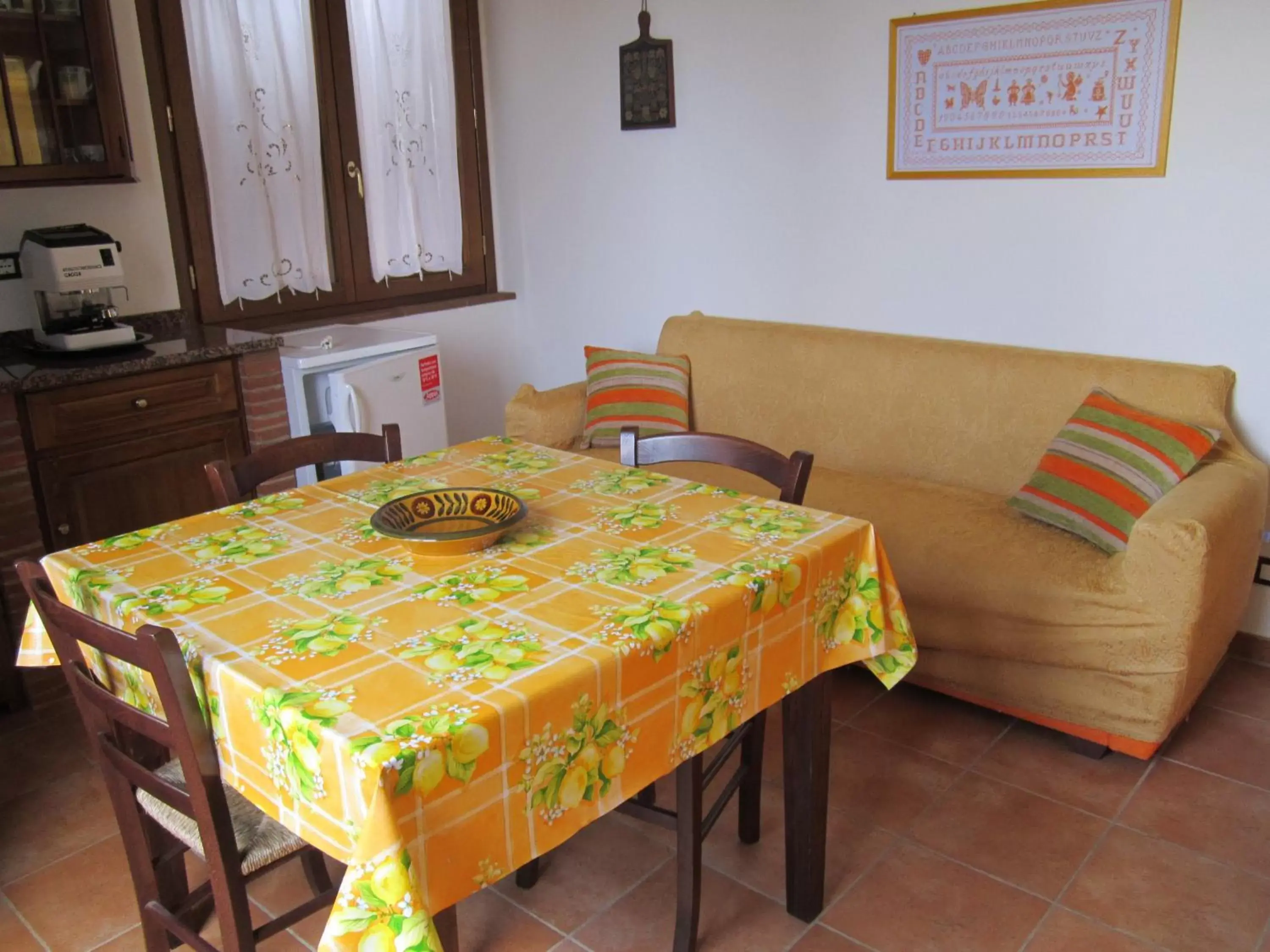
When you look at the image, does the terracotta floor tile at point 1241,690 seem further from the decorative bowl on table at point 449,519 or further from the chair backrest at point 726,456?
the decorative bowl on table at point 449,519

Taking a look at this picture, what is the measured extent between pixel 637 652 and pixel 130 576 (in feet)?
2.74

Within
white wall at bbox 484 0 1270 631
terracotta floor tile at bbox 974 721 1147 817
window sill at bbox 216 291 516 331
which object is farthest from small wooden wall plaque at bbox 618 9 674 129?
terracotta floor tile at bbox 974 721 1147 817

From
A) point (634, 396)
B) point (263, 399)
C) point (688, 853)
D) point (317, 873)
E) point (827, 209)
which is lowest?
point (317, 873)

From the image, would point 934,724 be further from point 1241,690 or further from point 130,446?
point 130,446

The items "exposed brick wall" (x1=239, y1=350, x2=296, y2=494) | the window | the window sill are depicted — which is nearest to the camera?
"exposed brick wall" (x1=239, y1=350, x2=296, y2=494)

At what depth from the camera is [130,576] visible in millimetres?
1639

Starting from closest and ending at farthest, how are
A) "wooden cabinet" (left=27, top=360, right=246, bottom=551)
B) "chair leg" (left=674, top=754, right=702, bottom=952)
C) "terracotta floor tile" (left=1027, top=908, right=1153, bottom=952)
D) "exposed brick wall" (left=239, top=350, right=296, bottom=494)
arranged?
"chair leg" (left=674, top=754, right=702, bottom=952) → "terracotta floor tile" (left=1027, top=908, right=1153, bottom=952) → "wooden cabinet" (left=27, top=360, right=246, bottom=551) → "exposed brick wall" (left=239, top=350, right=296, bottom=494)

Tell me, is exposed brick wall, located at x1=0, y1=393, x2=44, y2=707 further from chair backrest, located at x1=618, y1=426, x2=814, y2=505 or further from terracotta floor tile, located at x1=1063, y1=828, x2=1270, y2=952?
terracotta floor tile, located at x1=1063, y1=828, x2=1270, y2=952

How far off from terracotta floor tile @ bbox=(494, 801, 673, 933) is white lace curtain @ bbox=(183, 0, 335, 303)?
244 cm

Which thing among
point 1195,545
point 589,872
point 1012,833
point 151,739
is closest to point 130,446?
point 151,739

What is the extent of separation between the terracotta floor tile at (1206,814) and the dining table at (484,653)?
0.83 metres

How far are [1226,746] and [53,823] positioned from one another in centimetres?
276

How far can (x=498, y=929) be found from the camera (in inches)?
78.6

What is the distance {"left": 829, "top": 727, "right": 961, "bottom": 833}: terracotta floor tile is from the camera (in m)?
2.33
